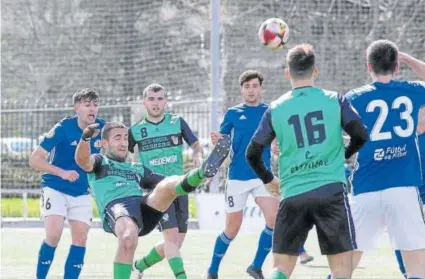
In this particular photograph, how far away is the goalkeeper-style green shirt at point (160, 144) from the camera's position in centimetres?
1038

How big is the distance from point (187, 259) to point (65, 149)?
386cm

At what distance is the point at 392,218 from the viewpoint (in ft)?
24.0

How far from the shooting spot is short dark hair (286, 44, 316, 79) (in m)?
6.77

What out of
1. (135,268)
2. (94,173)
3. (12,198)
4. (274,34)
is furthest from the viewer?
(12,198)

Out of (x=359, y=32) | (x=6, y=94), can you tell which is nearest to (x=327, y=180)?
(x=359, y=32)

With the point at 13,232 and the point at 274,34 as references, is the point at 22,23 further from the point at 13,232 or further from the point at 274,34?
the point at 274,34

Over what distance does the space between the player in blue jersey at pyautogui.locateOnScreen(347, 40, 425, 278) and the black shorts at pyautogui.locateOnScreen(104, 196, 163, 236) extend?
199 centimetres

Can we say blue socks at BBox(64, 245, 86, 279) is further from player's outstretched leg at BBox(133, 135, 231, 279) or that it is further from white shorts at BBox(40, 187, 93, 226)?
player's outstretched leg at BBox(133, 135, 231, 279)

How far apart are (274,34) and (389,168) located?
4.26 meters

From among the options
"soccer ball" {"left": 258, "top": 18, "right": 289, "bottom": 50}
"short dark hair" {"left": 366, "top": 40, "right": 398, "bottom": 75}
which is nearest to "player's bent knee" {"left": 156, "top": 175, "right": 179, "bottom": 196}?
"short dark hair" {"left": 366, "top": 40, "right": 398, "bottom": 75}

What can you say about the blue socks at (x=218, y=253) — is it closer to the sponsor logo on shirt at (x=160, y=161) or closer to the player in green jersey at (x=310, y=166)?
the sponsor logo on shirt at (x=160, y=161)

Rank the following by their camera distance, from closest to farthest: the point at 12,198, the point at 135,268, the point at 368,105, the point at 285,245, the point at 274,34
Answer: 1. the point at 285,245
2. the point at 368,105
3. the point at 135,268
4. the point at 274,34
5. the point at 12,198

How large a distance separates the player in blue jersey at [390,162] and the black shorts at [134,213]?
6.54 ft

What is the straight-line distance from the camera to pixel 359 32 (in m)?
28.2
